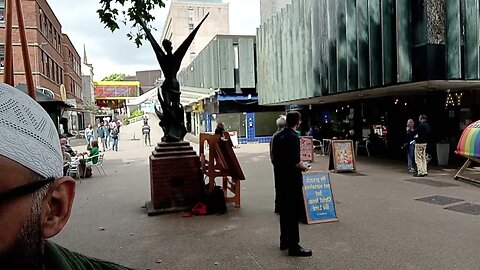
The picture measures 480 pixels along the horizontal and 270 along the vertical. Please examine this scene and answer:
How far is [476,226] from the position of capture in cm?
636

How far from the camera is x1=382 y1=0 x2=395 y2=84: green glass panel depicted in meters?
11.6

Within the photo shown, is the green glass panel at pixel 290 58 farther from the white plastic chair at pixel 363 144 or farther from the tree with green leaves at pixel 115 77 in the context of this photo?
the tree with green leaves at pixel 115 77

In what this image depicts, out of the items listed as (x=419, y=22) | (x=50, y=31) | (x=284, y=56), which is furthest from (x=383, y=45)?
(x=50, y=31)

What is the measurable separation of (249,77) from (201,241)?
2231 cm

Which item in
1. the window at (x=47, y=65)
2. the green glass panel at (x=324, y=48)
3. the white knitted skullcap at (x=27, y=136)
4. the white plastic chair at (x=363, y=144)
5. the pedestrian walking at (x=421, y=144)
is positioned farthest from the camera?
the window at (x=47, y=65)

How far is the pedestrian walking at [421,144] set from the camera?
11344 millimetres

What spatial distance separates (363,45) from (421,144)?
3.63m

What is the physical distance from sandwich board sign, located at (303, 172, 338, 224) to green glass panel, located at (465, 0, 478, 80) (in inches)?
263

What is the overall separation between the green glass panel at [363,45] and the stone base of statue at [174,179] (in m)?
7.23

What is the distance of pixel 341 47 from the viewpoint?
14.4 m

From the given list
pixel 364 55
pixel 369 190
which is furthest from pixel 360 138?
pixel 369 190

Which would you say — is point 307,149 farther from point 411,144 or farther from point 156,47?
point 156,47

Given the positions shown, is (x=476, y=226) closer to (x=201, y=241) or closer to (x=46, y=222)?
(x=201, y=241)

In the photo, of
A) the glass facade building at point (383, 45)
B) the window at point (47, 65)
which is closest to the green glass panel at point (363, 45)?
the glass facade building at point (383, 45)
